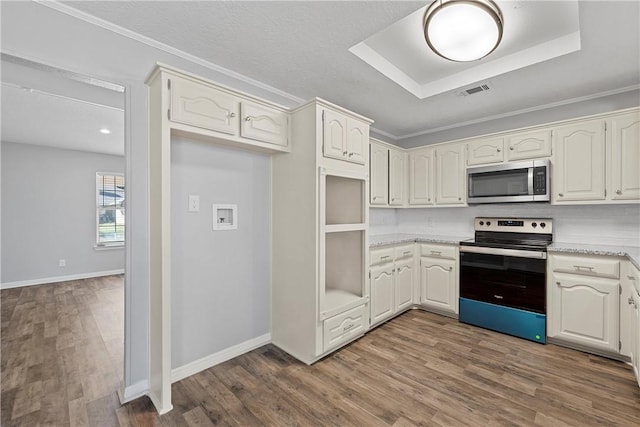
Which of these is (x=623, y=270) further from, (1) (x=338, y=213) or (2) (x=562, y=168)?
(1) (x=338, y=213)

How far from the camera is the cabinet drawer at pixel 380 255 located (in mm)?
2854

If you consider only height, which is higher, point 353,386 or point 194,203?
point 194,203

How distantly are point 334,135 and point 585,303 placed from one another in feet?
8.83

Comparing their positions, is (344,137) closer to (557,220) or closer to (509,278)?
(509,278)

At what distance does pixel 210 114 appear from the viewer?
192 cm

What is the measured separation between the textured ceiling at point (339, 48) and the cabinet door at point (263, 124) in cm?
42

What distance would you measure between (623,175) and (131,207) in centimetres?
411

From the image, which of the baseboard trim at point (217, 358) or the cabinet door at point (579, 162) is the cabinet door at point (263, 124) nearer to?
the baseboard trim at point (217, 358)

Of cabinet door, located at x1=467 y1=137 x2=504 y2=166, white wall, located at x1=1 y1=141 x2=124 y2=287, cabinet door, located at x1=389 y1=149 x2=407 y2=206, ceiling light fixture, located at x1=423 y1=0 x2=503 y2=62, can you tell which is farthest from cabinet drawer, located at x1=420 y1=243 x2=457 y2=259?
white wall, located at x1=1 y1=141 x2=124 y2=287

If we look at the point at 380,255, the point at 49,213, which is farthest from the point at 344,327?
the point at 49,213

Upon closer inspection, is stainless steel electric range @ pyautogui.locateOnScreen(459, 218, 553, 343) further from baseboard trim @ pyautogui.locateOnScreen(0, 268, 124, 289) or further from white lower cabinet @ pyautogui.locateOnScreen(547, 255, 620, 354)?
baseboard trim @ pyautogui.locateOnScreen(0, 268, 124, 289)

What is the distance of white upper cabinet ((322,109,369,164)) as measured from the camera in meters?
2.31

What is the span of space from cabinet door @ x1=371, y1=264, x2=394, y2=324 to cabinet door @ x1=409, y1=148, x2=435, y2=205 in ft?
3.85

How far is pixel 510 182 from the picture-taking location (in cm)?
299
